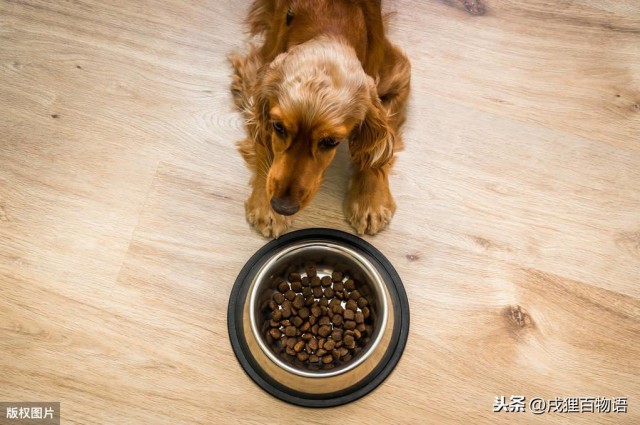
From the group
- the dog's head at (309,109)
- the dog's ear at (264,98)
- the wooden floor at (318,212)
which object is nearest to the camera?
the dog's head at (309,109)

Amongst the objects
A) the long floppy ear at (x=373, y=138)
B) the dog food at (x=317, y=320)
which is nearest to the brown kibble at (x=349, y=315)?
the dog food at (x=317, y=320)

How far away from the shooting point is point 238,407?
1.65m

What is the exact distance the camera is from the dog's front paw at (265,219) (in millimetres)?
1750

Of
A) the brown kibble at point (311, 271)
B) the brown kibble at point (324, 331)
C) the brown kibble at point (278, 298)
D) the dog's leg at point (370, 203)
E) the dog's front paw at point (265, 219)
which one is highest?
the dog's leg at point (370, 203)

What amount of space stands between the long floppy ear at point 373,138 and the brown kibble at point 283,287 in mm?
448

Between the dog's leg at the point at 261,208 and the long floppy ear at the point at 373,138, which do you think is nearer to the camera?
the long floppy ear at the point at 373,138

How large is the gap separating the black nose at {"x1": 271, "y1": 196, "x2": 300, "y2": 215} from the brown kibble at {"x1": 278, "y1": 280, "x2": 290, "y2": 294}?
343 mm

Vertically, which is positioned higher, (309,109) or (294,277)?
(309,109)

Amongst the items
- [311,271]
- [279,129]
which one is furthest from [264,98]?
[311,271]

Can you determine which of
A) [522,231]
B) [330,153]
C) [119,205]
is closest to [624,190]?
[522,231]

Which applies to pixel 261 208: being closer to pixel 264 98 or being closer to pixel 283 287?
pixel 283 287

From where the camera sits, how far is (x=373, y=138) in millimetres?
1553

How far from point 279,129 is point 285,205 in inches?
8.0

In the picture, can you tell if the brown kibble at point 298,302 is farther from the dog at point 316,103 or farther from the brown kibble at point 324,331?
the dog at point 316,103
